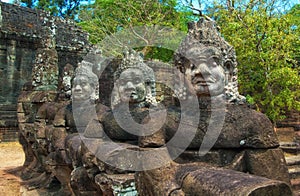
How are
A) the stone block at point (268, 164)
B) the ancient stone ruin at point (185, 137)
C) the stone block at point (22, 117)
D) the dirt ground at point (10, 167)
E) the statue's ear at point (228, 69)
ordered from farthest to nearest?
1. the stone block at point (22, 117)
2. the dirt ground at point (10, 167)
3. the statue's ear at point (228, 69)
4. the stone block at point (268, 164)
5. the ancient stone ruin at point (185, 137)

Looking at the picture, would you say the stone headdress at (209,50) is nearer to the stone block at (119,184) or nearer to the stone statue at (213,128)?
the stone statue at (213,128)

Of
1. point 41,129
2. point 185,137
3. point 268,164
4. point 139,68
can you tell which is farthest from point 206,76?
point 41,129

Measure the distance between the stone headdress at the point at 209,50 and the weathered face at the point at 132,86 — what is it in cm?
98

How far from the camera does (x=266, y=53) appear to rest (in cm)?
1069

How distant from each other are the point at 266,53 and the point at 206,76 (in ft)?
29.5

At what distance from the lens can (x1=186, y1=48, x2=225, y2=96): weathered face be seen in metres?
2.49

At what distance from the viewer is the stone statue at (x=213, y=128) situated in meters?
2.30

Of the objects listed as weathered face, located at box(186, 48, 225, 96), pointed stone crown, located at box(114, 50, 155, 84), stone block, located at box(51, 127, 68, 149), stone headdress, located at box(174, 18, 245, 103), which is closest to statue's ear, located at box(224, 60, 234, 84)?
stone headdress, located at box(174, 18, 245, 103)

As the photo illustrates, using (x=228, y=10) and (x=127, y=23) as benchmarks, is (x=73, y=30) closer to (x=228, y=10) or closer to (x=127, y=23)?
(x=127, y=23)

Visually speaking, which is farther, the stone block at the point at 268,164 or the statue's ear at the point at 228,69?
the statue's ear at the point at 228,69

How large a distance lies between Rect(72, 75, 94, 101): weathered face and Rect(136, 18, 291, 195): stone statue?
2.23 metres

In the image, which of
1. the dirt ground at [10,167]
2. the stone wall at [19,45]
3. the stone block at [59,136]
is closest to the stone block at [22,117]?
the dirt ground at [10,167]

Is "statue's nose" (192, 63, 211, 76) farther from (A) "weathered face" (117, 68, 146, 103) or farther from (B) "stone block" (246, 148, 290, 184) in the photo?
(A) "weathered face" (117, 68, 146, 103)

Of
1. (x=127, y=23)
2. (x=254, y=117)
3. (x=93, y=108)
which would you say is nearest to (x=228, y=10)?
(x=127, y=23)
